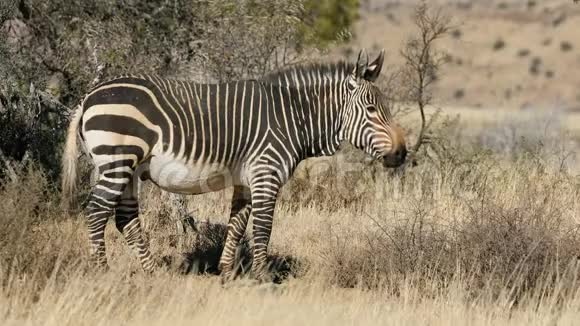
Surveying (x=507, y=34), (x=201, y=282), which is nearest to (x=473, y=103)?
(x=507, y=34)

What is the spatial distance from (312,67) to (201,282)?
7.99 feet

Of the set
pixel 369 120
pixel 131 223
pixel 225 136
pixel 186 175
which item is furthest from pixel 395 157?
pixel 131 223

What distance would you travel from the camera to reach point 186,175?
8008 mm

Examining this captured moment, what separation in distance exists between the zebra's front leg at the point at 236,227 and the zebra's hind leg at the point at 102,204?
4.15 ft

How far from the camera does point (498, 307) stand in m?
6.88

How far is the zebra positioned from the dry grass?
416mm

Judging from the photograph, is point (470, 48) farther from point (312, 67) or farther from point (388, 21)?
point (312, 67)

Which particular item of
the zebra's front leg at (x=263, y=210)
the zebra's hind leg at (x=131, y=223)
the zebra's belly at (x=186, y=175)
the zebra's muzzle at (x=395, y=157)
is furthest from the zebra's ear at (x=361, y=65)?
the zebra's hind leg at (x=131, y=223)

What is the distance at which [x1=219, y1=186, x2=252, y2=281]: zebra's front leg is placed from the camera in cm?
868

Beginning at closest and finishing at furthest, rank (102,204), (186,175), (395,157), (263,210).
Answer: (102,204)
(186,175)
(263,210)
(395,157)

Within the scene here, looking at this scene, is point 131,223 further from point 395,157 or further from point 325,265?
point 395,157

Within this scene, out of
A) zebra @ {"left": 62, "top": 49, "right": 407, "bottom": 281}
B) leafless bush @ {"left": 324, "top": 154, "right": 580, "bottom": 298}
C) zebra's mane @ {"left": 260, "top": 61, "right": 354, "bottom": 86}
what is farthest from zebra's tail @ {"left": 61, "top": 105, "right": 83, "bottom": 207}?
leafless bush @ {"left": 324, "top": 154, "right": 580, "bottom": 298}

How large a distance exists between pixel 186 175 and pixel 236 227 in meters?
0.93

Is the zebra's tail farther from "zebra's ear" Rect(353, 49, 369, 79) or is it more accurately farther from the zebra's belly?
"zebra's ear" Rect(353, 49, 369, 79)
